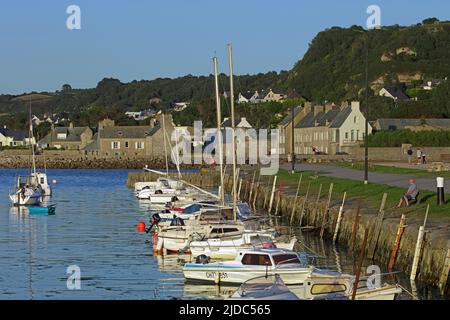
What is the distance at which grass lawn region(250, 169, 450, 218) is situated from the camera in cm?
4419

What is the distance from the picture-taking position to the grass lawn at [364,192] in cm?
4419

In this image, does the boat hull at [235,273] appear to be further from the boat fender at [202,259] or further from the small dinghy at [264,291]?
the small dinghy at [264,291]

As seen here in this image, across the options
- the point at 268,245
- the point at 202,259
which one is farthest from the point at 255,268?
the point at 202,259

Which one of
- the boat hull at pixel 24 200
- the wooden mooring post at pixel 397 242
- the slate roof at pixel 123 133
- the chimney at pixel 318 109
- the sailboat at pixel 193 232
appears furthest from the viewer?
the slate roof at pixel 123 133

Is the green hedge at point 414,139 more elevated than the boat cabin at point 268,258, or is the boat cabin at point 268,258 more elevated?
the green hedge at point 414,139

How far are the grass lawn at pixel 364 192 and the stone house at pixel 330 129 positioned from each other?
50980 mm

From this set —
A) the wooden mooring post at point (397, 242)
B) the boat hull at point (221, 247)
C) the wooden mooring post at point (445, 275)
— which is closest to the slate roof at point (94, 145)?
the boat hull at point (221, 247)

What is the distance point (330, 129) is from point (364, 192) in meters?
83.8

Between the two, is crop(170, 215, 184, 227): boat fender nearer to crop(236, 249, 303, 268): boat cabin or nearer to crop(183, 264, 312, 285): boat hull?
crop(183, 264, 312, 285): boat hull

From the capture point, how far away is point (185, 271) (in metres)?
36.7

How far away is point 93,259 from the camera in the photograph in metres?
46.3

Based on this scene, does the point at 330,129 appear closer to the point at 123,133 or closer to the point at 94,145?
the point at 123,133
